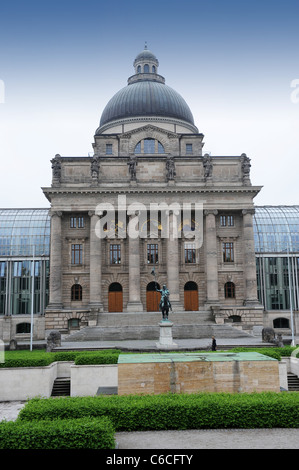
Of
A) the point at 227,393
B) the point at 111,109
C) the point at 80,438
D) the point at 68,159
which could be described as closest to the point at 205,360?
the point at 227,393

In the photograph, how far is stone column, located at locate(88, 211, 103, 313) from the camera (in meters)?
55.0

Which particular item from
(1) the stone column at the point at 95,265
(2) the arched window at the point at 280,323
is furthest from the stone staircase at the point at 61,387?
(2) the arched window at the point at 280,323

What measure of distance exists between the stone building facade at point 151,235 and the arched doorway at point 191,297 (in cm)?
13

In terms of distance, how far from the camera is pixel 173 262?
56.0 meters

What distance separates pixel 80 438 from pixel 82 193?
45.8m

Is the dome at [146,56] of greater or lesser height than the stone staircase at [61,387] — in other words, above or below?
above

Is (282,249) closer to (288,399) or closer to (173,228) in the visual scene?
(173,228)

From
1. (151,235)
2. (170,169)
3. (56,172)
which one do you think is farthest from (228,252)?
(56,172)

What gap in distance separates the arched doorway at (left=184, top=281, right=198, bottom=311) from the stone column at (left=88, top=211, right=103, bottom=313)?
11.0 m

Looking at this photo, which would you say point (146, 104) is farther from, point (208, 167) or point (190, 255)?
point (190, 255)

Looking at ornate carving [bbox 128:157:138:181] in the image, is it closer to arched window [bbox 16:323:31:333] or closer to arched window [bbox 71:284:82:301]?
arched window [bbox 71:284:82:301]

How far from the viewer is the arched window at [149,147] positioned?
63719 millimetres

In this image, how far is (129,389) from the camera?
1816 cm

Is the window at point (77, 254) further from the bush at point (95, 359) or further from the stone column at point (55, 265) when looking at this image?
the bush at point (95, 359)
